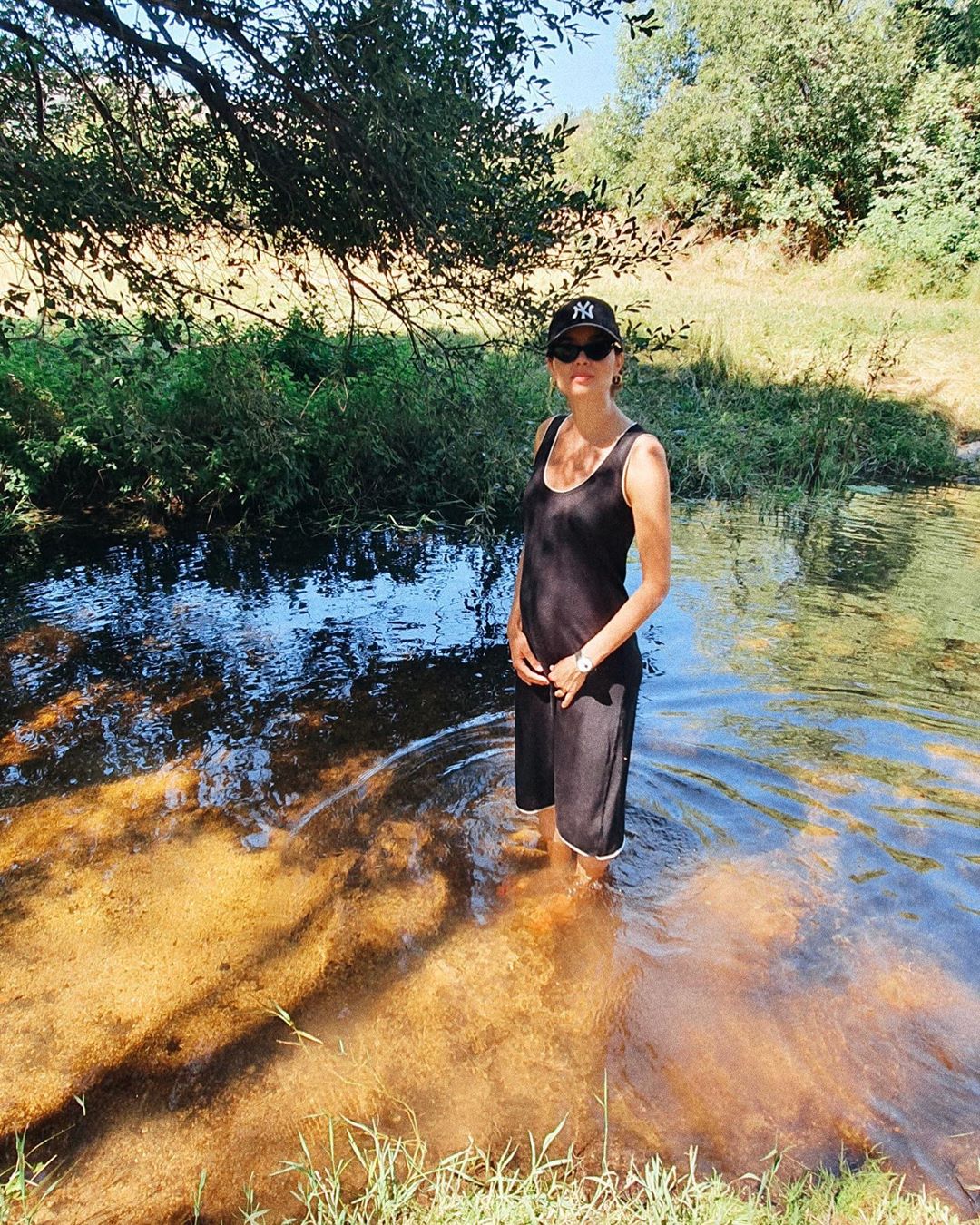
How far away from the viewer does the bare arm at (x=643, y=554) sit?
2404 mm

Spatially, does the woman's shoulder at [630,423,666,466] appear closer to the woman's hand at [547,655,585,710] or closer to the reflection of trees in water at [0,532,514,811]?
the woman's hand at [547,655,585,710]

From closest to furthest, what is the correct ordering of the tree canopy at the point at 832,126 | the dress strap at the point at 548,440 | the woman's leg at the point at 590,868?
1. the dress strap at the point at 548,440
2. the woman's leg at the point at 590,868
3. the tree canopy at the point at 832,126

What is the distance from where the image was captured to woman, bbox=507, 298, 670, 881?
8.00 ft

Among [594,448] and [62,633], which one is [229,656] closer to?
[62,633]

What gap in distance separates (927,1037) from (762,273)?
2028 centimetres

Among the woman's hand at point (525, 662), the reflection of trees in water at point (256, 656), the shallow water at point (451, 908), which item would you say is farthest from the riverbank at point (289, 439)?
the woman's hand at point (525, 662)

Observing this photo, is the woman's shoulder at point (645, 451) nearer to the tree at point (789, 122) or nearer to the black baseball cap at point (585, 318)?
the black baseball cap at point (585, 318)

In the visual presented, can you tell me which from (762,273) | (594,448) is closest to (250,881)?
(594,448)

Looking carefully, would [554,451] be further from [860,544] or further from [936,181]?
[936,181]

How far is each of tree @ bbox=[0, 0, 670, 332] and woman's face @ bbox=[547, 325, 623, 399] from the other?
299 cm

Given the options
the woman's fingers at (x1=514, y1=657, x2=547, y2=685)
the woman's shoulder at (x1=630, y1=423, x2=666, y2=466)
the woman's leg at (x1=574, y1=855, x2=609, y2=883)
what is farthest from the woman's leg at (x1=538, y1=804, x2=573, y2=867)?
the woman's shoulder at (x1=630, y1=423, x2=666, y2=466)

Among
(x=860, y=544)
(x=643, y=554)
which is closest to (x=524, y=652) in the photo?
(x=643, y=554)

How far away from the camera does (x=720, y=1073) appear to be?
2.52 m

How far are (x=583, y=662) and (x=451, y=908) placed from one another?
1.26 m
